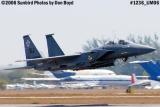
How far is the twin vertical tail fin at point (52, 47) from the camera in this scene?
45644mm

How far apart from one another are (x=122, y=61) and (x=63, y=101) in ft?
17.9

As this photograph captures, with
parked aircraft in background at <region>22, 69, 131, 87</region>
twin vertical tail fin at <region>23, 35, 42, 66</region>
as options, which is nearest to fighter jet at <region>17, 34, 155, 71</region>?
twin vertical tail fin at <region>23, 35, 42, 66</region>

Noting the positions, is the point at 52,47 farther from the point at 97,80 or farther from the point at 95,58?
the point at 97,80

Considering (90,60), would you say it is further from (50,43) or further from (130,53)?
(50,43)

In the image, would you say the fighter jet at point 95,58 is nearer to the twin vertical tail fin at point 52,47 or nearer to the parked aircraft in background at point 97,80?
the twin vertical tail fin at point 52,47

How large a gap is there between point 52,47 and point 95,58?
7650mm

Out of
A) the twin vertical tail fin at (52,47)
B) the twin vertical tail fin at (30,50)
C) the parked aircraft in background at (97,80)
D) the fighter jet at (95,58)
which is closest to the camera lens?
the fighter jet at (95,58)

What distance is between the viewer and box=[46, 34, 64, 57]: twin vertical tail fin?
150 feet

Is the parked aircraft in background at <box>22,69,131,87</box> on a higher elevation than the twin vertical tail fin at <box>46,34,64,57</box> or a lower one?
lower

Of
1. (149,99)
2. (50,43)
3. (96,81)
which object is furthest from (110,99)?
(96,81)

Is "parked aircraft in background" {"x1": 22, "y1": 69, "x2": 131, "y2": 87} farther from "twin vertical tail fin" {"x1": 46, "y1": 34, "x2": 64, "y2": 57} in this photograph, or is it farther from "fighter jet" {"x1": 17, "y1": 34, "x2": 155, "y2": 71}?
"fighter jet" {"x1": 17, "y1": 34, "x2": 155, "y2": 71}

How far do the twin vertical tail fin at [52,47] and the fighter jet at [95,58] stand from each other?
4.31 metres

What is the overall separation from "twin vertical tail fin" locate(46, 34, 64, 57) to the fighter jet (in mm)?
4311

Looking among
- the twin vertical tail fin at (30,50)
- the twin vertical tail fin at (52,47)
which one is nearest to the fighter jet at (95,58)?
the twin vertical tail fin at (52,47)
